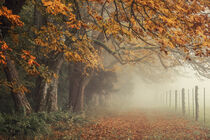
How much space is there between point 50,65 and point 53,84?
3.85ft

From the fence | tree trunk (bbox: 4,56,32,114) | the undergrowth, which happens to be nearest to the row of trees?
tree trunk (bbox: 4,56,32,114)

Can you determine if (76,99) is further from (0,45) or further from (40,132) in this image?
(0,45)

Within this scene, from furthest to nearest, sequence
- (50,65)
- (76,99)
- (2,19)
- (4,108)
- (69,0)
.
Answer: (76,99), (4,108), (50,65), (69,0), (2,19)

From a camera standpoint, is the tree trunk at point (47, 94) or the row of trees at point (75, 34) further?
the tree trunk at point (47, 94)

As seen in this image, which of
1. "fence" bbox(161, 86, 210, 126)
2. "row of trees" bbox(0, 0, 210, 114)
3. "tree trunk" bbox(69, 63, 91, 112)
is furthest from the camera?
"tree trunk" bbox(69, 63, 91, 112)

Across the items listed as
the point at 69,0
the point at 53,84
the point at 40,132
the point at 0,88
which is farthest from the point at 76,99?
the point at 69,0

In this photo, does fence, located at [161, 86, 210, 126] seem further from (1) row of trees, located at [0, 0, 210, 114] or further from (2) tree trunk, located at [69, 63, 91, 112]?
(2) tree trunk, located at [69, 63, 91, 112]

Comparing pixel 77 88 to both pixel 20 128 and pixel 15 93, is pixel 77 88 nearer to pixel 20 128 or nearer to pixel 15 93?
pixel 15 93

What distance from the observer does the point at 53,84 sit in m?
12.6

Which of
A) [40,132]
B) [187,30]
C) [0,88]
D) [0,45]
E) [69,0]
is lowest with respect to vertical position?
[40,132]

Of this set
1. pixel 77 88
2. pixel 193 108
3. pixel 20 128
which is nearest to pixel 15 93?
pixel 20 128

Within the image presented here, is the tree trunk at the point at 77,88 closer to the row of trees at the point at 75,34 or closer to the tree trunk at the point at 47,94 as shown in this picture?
the row of trees at the point at 75,34

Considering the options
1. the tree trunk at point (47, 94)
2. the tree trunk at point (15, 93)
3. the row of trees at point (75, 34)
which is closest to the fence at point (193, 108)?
the row of trees at point (75, 34)

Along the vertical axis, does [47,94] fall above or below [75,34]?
below
